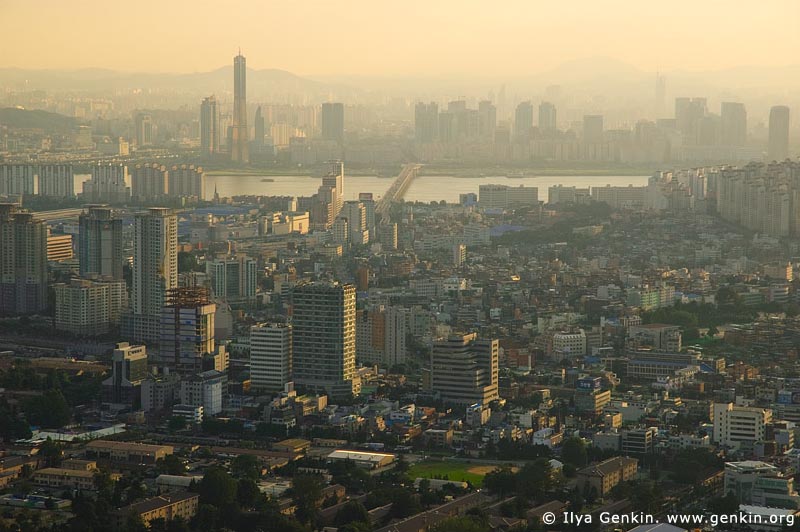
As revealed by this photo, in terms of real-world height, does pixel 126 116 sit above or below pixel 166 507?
above

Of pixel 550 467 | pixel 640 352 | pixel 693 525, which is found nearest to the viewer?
pixel 693 525

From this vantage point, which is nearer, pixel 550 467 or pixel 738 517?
pixel 738 517

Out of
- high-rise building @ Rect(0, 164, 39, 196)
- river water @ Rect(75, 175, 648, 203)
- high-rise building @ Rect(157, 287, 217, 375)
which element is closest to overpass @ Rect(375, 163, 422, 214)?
river water @ Rect(75, 175, 648, 203)

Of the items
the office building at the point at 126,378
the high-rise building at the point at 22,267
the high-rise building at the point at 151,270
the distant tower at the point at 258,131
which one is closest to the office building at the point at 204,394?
the office building at the point at 126,378

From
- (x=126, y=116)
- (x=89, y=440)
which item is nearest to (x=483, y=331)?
(x=89, y=440)

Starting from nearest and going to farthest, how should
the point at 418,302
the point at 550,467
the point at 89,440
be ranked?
the point at 550,467, the point at 89,440, the point at 418,302

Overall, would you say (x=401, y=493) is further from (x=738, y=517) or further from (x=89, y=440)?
(x=89, y=440)

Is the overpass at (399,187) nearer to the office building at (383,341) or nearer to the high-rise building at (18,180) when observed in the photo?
the high-rise building at (18,180)
